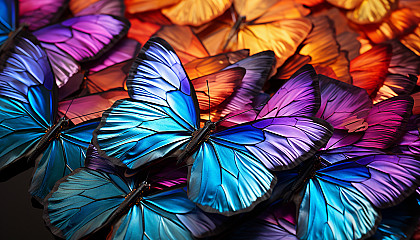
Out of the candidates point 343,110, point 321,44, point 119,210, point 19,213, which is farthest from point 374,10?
point 19,213

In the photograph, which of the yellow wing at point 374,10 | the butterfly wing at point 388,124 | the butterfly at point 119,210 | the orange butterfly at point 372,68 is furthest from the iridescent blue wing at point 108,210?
the yellow wing at point 374,10

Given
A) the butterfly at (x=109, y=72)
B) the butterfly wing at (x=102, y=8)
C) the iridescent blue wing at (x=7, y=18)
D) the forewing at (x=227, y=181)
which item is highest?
the iridescent blue wing at (x=7, y=18)

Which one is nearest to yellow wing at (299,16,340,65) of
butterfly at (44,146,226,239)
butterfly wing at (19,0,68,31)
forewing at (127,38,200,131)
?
forewing at (127,38,200,131)

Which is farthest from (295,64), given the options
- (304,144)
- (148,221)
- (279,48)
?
(148,221)

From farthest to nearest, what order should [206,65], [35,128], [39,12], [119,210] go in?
[39,12], [206,65], [35,128], [119,210]

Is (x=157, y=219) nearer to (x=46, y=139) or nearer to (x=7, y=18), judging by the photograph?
(x=46, y=139)

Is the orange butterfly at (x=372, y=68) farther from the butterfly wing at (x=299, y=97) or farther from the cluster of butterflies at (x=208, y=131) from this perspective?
the butterfly wing at (x=299, y=97)
